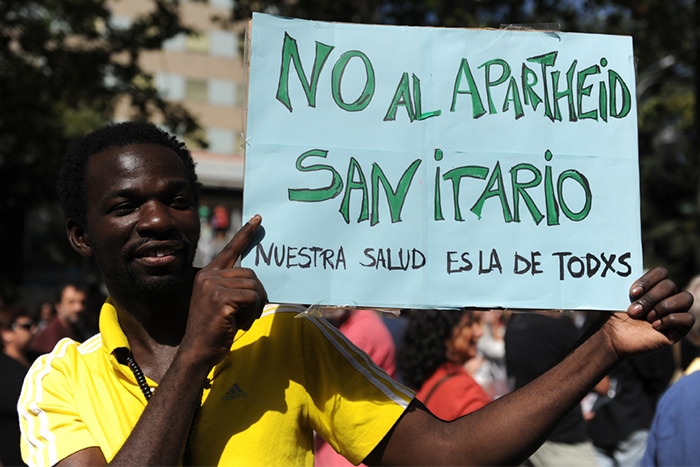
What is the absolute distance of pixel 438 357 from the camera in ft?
15.4

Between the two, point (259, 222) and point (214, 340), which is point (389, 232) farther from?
point (214, 340)

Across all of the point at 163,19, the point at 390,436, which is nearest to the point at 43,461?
the point at 390,436

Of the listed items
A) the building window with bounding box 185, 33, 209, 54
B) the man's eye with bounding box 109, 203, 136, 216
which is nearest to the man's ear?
the man's eye with bounding box 109, 203, 136, 216

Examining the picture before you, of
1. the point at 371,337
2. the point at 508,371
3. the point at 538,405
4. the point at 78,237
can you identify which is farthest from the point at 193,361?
the point at 508,371

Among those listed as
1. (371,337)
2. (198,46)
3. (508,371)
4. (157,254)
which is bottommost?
(508,371)

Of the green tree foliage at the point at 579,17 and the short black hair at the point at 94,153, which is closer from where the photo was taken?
the short black hair at the point at 94,153

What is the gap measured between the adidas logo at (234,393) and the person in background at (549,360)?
10.9 ft

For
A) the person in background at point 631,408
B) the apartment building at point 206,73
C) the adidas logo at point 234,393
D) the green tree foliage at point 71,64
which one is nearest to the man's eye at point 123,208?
the adidas logo at point 234,393

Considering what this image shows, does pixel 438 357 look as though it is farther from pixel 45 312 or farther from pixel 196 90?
pixel 196 90

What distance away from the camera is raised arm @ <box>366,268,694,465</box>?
1.94 metres

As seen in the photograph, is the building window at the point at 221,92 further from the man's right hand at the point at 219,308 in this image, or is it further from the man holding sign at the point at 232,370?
the man's right hand at the point at 219,308

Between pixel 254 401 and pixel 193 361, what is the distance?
0.74ft

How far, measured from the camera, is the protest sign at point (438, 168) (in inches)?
82.2

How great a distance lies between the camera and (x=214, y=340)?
1.83 metres
